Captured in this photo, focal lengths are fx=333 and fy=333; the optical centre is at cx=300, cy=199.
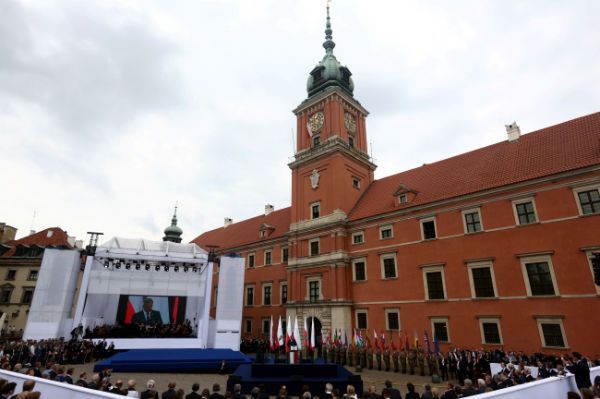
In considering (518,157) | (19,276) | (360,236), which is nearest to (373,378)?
(360,236)

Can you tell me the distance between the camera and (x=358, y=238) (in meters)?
28.1

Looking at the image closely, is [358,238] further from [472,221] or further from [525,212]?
[525,212]

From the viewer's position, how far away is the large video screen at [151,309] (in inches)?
1054

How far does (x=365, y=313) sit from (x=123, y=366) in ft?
54.6

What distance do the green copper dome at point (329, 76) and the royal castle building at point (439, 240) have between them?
0.47ft

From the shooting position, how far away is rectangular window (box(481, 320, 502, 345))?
1930 cm

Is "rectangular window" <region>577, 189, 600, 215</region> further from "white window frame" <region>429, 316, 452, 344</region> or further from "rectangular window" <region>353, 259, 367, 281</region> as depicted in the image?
"rectangular window" <region>353, 259, 367, 281</region>

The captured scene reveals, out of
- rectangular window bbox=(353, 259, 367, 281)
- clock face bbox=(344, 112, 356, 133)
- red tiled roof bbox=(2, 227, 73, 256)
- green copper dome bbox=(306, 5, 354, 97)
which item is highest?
green copper dome bbox=(306, 5, 354, 97)

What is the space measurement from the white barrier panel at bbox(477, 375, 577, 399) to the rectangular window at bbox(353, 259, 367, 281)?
17.7 meters

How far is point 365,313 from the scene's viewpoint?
2594 cm

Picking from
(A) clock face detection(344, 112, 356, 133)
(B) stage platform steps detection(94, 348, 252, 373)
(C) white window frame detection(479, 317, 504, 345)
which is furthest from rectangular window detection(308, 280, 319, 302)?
(A) clock face detection(344, 112, 356, 133)

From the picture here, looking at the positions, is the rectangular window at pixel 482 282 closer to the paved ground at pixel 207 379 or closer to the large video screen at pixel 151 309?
the paved ground at pixel 207 379

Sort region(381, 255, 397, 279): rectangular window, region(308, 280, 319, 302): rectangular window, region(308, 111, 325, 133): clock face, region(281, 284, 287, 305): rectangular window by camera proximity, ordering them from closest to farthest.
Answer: region(381, 255, 397, 279): rectangular window, region(308, 280, 319, 302): rectangular window, region(281, 284, 287, 305): rectangular window, region(308, 111, 325, 133): clock face

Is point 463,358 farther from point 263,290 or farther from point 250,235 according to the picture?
point 250,235
